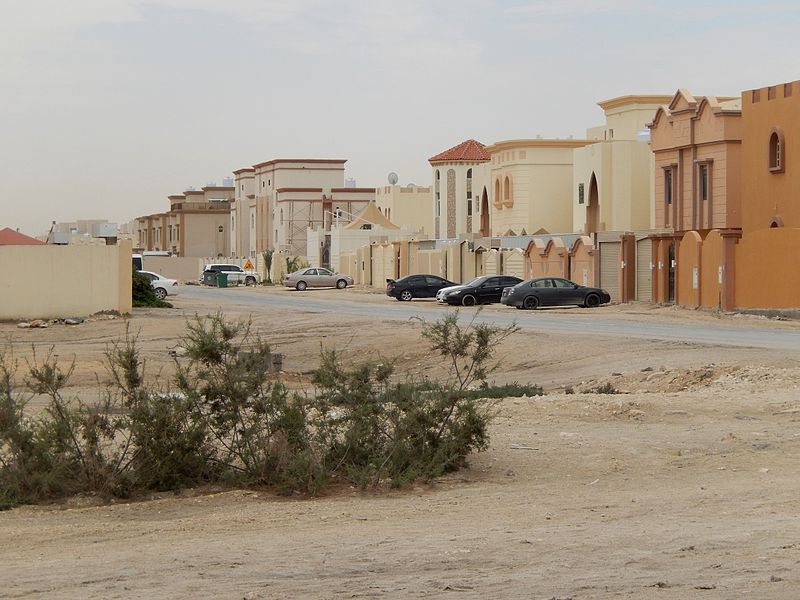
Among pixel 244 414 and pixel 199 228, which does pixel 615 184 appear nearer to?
pixel 244 414

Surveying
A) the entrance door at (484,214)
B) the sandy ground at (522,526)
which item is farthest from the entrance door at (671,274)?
the entrance door at (484,214)

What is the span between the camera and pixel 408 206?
114812 mm

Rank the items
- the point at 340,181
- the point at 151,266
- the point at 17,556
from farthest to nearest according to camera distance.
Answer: the point at 340,181 → the point at 151,266 → the point at 17,556

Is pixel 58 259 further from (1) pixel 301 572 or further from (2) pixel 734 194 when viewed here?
(1) pixel 301 572

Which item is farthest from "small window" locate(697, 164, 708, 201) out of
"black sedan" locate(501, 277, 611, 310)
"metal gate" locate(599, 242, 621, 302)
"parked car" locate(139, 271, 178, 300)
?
"parked car" locate(139, 271, 178, 300)

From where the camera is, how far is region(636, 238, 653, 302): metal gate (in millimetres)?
48938

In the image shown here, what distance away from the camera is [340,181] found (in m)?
124

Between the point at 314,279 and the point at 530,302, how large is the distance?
34.6m

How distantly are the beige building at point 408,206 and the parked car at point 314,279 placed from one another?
3123 centimetres

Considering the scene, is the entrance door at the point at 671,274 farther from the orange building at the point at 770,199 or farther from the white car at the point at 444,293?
the white car at the point at 444,293

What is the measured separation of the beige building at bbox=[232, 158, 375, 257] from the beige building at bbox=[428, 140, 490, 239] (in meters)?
26.0

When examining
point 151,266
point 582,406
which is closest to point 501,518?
point 582,406

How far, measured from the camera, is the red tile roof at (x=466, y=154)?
9038 centimetres

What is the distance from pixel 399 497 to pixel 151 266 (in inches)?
4045
